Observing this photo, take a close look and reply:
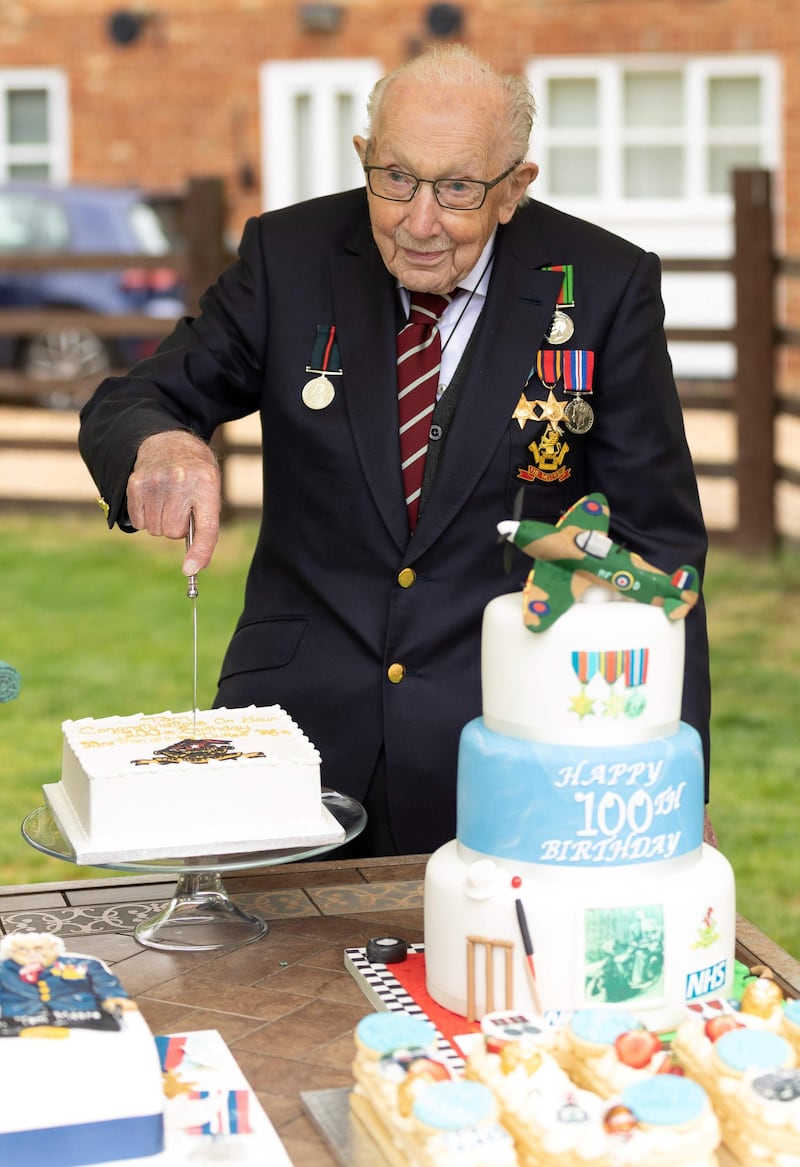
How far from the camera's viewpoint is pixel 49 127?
13.3 meters

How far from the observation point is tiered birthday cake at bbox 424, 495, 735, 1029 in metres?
1.60

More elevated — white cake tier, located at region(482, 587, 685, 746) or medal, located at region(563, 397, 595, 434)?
medal, located at region(563, 397, 595, 434)

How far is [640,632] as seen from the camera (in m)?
1.60

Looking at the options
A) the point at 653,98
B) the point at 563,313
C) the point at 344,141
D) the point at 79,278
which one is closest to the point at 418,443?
the point at 563,313

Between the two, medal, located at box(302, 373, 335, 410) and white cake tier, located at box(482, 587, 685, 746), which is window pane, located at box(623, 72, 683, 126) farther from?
white cake tier, located at box(482, 587, 685, 746)

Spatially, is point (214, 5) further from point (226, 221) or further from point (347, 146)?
point (226, 221)

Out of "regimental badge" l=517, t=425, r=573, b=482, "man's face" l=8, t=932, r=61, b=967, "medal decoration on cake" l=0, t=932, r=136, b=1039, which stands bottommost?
"medal decoration on cake" l=0, t=932, r=136, b=1039

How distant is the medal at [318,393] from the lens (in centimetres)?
243

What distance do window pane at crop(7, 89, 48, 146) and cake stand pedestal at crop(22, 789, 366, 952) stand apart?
12.1 meters

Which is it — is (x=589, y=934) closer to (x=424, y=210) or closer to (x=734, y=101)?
(x=424, y=210)

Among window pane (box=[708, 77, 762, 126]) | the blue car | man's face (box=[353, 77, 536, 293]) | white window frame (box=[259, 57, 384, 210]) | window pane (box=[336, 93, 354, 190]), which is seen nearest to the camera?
man's face (box=[353, 77, 536, 293])

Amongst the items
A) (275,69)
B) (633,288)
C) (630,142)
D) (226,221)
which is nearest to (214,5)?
(275,69)

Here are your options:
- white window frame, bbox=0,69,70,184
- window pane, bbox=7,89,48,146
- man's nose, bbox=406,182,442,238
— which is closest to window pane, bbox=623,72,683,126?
white window frame, bbox=0,69,70,184

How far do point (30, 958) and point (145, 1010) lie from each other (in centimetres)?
24
